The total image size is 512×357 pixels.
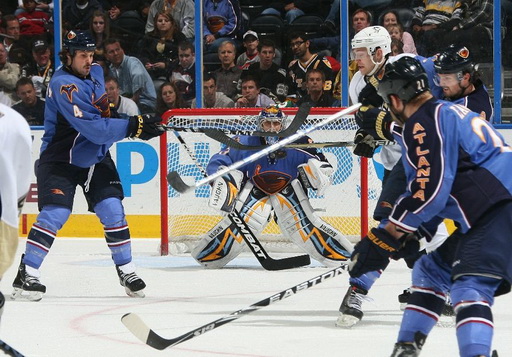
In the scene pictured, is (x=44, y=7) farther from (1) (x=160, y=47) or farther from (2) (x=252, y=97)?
(2) (x=252, y=97)

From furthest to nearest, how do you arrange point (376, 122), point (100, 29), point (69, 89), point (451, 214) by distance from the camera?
point (100, 29) → point (69, 89) → point (376, 122) → point (451, 214)

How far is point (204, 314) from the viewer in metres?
4.88

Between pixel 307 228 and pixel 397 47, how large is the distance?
57.9 inches

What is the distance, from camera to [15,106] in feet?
26.4

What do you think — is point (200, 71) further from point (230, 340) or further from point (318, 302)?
point (230, 340)

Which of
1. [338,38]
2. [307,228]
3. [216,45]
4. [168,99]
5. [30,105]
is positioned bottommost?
[307,228]

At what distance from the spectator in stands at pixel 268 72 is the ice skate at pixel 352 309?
3.26m

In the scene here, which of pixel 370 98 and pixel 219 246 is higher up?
pixel 370 98

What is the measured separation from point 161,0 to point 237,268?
239 cm

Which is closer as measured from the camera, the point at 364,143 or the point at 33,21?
the point at 364,143

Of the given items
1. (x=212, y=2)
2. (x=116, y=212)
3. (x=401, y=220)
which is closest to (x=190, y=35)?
(x=212, y=2)

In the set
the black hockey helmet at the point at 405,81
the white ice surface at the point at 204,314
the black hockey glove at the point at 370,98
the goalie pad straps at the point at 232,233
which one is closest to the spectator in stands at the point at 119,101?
the white ice surface at the point at 204,314

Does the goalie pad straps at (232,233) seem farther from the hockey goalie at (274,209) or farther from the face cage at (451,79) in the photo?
the face cage at (451,79)

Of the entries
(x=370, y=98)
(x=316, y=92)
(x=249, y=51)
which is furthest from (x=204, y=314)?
(x=249, y=51)
